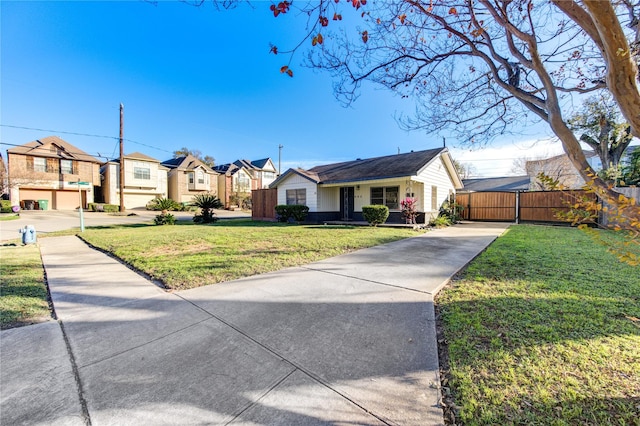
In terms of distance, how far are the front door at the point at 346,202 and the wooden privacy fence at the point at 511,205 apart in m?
7.95

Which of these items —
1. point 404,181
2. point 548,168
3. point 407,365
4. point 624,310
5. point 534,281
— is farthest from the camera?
point 548,168

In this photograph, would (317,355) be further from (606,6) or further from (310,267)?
(606,6)

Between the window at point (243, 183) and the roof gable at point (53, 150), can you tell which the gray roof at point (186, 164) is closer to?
the window at point (243, 183)

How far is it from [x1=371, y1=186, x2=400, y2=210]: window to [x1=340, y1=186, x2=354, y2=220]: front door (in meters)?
1.51

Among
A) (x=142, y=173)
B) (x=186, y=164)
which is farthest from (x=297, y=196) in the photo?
(x=186, y=164)

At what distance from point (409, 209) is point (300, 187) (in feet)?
22.4

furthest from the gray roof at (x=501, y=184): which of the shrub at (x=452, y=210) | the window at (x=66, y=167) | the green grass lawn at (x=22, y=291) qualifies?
the window at (x=66, y=167)

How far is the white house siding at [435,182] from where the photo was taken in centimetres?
1380

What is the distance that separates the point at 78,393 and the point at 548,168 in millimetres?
40072

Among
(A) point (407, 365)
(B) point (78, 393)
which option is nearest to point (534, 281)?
(A) point (407, 365)

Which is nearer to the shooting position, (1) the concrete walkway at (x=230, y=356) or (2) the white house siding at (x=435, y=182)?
(1) the concrete walkway at (x=230, y=356)

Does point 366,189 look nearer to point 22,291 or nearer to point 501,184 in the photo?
point 22,291

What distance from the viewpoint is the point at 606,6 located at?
5.91 ft

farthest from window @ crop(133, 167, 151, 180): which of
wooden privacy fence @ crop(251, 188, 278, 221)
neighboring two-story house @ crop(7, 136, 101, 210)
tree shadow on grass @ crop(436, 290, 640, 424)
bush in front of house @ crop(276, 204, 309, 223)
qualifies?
tree shadow on grass @ crop(436, 290, 640, 424)
